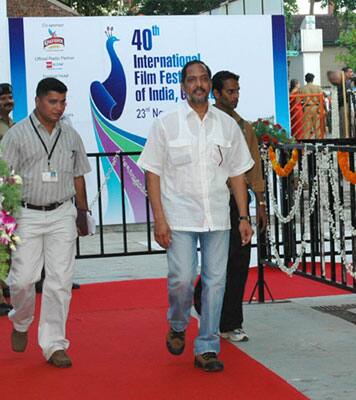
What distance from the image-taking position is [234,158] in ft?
23.3

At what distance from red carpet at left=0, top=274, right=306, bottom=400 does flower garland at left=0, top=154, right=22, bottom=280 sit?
45.5 inches

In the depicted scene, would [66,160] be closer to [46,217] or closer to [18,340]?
[46,217]

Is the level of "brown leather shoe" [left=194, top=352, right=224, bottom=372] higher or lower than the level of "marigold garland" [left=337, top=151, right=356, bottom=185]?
lower

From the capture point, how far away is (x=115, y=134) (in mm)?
16234

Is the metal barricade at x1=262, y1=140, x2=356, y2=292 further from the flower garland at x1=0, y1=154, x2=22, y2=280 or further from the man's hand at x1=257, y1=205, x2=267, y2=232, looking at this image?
the flower garland at x1=0, y1=154, x2=22, y2=280

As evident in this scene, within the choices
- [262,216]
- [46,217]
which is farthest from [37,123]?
[262,216]

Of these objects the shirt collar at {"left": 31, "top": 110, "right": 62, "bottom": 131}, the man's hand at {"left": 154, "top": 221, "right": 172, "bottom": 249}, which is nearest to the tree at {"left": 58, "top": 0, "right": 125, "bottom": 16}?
the shirt collar at {"left": 31, "top": 110, "right": 62, "bottom": 131}

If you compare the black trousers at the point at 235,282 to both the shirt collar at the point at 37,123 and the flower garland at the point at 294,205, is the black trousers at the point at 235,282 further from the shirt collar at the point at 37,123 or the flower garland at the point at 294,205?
the shirt collar at the point at 37,123

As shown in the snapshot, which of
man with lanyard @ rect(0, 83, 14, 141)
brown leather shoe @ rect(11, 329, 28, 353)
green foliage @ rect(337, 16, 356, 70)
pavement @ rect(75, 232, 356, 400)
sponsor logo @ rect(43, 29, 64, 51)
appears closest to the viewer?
pavement @ rect(75, 232, 356, 400)

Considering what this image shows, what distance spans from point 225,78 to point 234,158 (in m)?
0.99

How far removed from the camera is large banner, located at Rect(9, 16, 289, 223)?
1566cm

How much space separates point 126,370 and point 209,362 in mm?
527

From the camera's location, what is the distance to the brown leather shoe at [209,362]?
6.88 m

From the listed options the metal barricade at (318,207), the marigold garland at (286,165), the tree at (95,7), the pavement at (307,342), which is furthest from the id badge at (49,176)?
the tree at (95,7)
